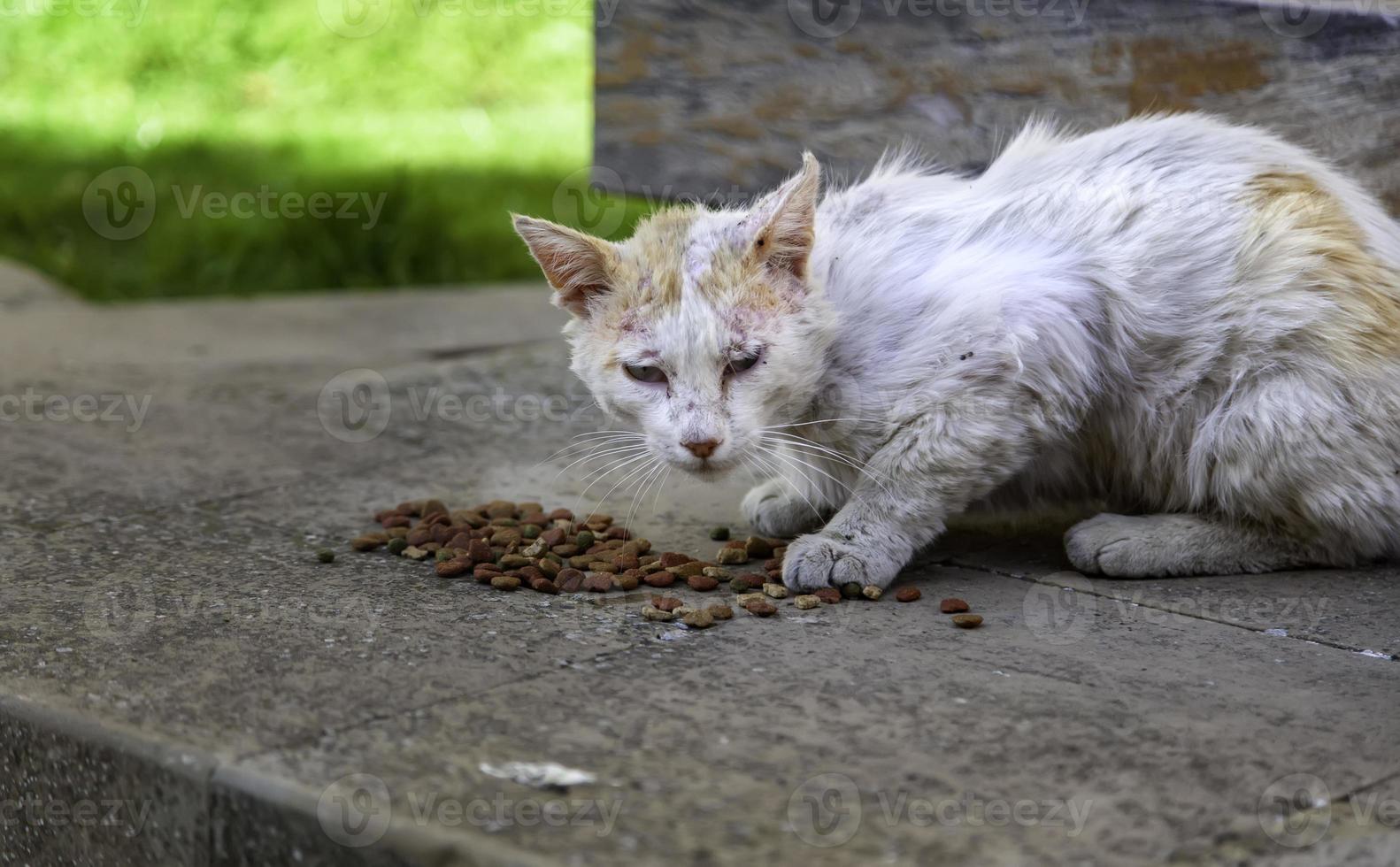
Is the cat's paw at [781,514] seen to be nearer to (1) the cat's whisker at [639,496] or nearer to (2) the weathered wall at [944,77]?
(1) the cat's whisker at [639,496]

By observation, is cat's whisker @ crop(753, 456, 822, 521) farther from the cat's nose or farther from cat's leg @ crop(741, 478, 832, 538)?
the cat's nose

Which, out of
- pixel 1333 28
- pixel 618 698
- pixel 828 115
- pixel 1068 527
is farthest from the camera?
pixel 828 115

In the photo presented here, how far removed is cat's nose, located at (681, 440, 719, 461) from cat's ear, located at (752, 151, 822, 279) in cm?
36

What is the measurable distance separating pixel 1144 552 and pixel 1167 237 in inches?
24.1

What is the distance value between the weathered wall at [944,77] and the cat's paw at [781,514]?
141 centimetres

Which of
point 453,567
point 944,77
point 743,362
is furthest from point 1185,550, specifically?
point 944,77

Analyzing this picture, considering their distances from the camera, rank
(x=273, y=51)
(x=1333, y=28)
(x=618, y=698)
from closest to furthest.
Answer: (x=618, y=698) → (x=1333, y=28) → (x=273, y=51)

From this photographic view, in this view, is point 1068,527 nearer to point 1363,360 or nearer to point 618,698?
point 1363,360

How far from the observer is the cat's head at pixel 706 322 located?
254cm

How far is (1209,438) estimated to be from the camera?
272cm

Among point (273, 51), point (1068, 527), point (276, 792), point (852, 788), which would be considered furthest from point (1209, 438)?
point (273, 51)

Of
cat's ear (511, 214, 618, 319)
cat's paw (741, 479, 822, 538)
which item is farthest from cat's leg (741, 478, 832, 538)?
cat's ear (511, 214, 618, 319)


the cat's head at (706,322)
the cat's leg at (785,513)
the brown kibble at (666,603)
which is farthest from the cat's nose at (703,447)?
the cat's leg at (785,513)

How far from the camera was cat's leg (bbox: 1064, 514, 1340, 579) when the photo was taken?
2.74 metres
